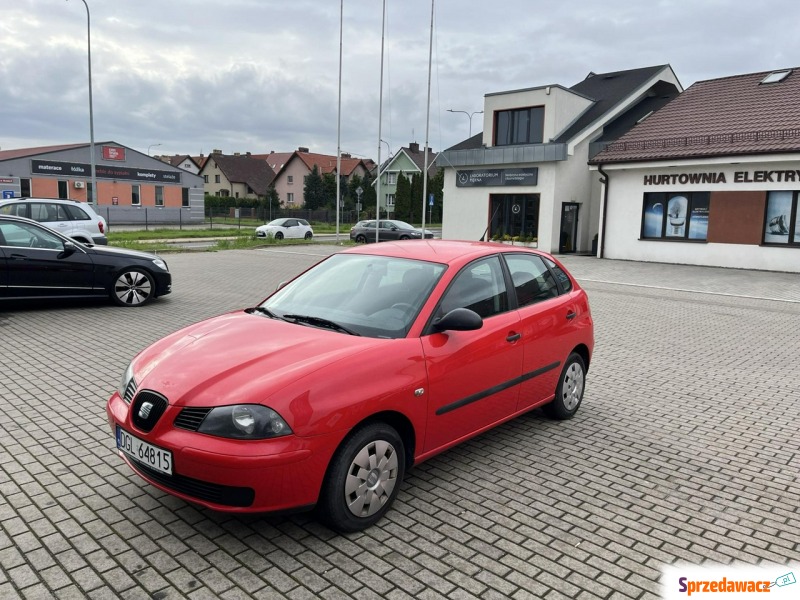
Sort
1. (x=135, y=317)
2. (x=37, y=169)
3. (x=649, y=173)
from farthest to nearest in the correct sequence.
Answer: (x=37, y=169) → (x=649, y=173) → (x=135, y=317)

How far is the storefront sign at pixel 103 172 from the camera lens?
151 ft

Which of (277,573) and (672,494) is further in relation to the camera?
(672,494)

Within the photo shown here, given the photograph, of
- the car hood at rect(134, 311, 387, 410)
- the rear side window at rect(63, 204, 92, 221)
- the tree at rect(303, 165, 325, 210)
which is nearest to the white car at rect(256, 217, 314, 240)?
the rear side window at rect(63, 204, 92, 221)

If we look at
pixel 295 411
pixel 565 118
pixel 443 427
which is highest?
pixel 565 118

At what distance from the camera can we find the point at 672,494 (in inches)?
165

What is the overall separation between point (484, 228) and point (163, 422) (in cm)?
2673

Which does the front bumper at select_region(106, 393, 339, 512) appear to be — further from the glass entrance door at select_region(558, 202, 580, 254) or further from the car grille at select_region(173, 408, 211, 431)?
the glass entrance door at select_region(558, 202, 580, 254)

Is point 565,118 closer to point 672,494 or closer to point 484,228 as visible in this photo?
point 484,228

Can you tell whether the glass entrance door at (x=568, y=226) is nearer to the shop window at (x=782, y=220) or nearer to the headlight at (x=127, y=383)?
the shop window at (x=782, y=220)

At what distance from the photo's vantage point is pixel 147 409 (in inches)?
135

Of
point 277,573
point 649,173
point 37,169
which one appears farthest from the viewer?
point 37,169

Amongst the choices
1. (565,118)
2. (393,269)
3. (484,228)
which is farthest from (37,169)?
(393,269)

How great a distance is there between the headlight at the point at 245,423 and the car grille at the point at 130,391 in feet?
2.38

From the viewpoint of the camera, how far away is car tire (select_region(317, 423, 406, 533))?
333cm
